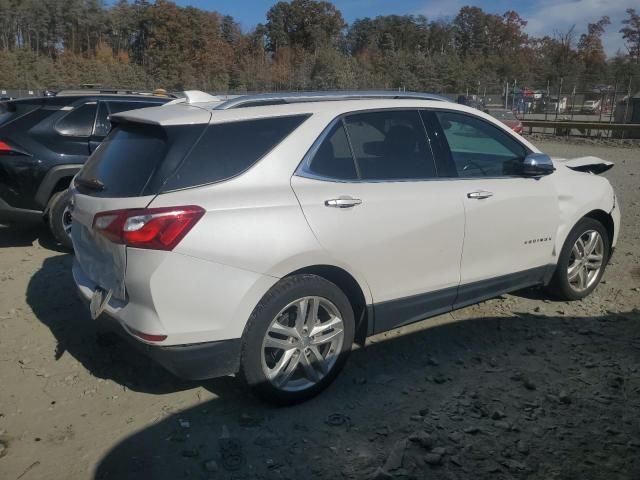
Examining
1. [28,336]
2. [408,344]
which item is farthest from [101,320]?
[408,344]

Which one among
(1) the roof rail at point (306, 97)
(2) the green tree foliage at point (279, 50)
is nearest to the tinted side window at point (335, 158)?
(1) the roof rail at point (306, 97)

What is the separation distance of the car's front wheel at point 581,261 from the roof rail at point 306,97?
5.49ft

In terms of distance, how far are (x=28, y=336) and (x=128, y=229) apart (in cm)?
209

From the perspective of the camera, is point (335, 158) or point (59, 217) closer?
point (335, 158)

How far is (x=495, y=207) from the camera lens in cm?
412

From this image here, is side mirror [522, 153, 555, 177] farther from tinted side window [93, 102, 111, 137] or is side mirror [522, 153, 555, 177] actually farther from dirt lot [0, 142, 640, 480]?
tinted side window [93, 102, 111, 137]

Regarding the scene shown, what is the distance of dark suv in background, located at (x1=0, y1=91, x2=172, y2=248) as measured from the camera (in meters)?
6.03

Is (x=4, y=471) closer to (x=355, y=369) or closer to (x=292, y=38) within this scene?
(x=355, y=369)

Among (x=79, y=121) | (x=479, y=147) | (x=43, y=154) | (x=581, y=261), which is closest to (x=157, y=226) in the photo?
(x=479, y=147)

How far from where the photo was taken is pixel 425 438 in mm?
3080

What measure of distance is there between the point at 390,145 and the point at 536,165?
3.96ft

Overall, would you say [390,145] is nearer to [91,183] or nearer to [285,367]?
[285,367]

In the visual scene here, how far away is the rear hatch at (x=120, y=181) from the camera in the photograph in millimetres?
3057

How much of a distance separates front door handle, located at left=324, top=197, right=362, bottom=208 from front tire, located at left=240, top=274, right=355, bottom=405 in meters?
0.43
